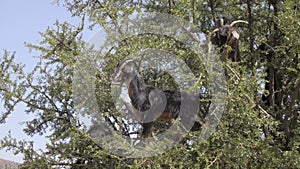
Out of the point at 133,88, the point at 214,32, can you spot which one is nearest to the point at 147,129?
the point at 133,88

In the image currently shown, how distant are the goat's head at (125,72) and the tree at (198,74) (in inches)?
3.1

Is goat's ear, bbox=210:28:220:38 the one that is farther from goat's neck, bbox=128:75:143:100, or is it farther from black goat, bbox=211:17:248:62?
goat's neck, bbox=128:75:143:100

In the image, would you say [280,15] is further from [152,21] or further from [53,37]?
[53,37]

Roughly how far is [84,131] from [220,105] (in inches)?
49.2

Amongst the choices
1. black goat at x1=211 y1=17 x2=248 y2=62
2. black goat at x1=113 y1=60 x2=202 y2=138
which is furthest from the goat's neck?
black goat at x1=211 y1=17 x2=248 y2=62

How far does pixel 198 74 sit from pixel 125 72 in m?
0.72

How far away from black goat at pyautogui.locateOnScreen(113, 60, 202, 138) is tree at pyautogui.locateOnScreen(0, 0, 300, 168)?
0.44ft

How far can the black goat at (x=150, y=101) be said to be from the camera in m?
4.28

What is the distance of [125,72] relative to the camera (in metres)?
4.36

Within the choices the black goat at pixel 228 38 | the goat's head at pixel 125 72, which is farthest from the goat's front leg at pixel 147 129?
the black goat at pixel 228 38

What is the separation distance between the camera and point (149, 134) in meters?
4.33

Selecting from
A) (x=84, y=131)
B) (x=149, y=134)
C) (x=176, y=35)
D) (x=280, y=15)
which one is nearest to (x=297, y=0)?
(x=280, y=15)

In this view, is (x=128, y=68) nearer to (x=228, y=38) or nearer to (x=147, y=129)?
(x=147, y=129)

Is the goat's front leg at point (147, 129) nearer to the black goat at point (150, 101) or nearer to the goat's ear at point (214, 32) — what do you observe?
the black goat at point (150, 101)
